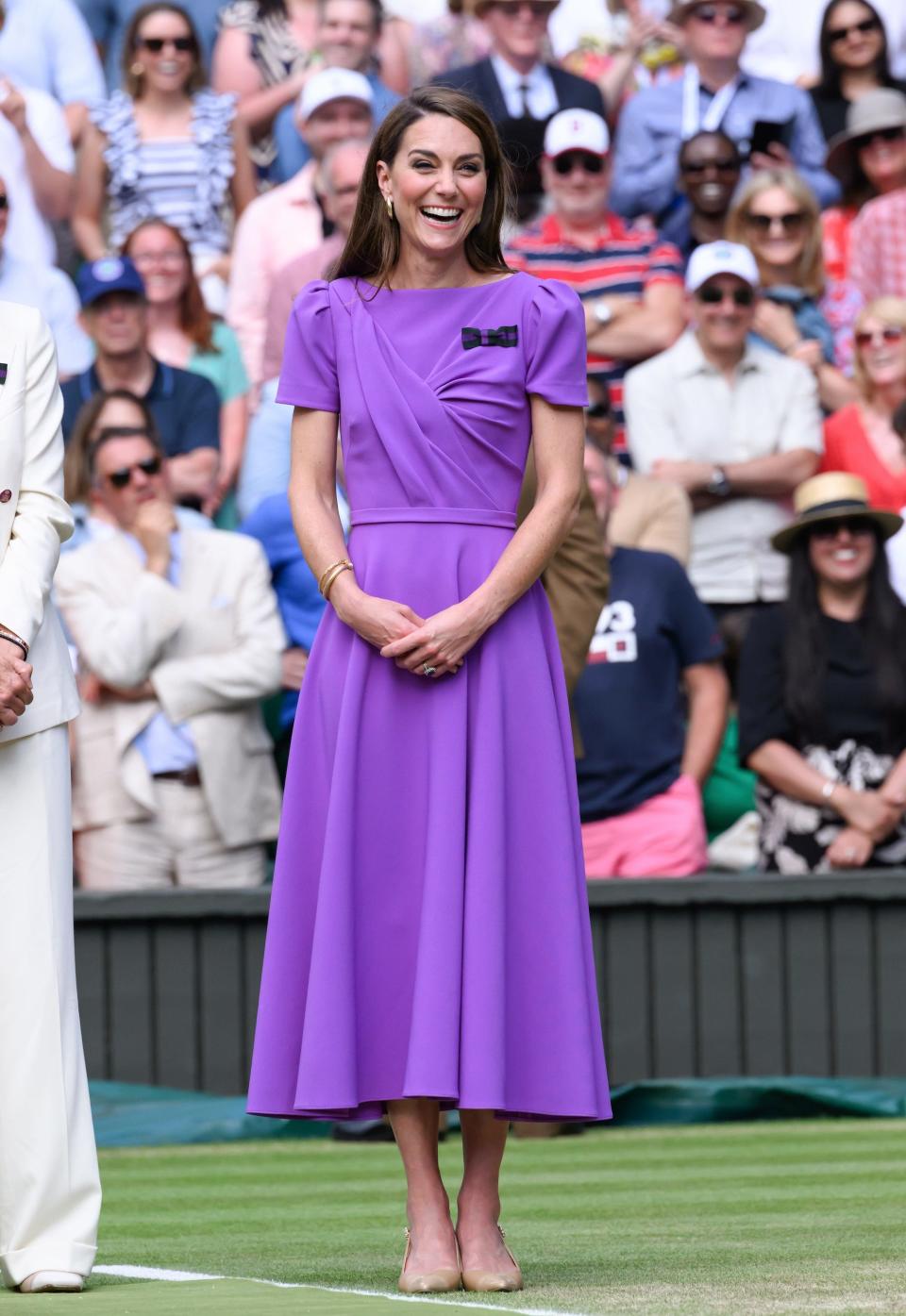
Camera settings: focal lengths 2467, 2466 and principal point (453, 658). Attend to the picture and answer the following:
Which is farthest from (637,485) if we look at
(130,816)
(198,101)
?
(198,101)

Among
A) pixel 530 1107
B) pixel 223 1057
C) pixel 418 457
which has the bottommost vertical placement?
pixel 223 1057

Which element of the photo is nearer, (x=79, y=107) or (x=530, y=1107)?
(x=530, y=1107)

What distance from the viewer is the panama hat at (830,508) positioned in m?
9.62

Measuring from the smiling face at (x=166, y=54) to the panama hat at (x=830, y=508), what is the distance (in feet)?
14.0

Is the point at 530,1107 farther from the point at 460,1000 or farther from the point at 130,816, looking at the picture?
the point at 130,816

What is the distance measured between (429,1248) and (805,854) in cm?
511

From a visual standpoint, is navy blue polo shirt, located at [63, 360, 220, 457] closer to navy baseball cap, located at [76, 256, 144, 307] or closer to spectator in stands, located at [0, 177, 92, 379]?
navy baseball cap, located at [76, 256, 144, 307]

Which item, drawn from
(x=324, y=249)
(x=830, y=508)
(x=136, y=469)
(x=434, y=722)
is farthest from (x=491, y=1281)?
(x=324, y=249)

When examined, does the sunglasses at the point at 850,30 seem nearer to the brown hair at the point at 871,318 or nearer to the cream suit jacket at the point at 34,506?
the brown hair at the point at 871,318

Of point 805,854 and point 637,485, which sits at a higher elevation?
point 637,485

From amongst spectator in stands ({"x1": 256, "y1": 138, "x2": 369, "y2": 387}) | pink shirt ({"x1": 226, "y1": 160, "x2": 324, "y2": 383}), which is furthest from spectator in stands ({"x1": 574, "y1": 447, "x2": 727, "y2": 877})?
pink shirt ({"x1": 226, "y1": 160, "x2": 324, "y2": 383})

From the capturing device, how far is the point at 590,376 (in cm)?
1095

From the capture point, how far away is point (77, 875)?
977 centimetres

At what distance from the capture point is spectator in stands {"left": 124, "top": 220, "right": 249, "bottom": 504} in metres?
11.4
